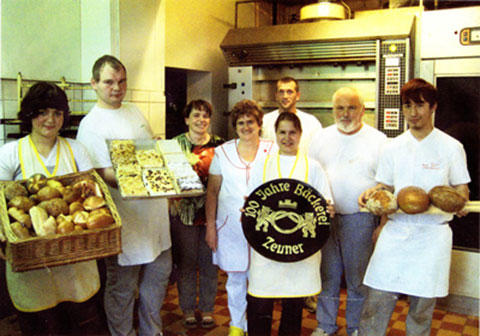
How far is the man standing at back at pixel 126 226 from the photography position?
2404mm

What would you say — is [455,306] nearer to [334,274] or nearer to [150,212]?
[334,274]

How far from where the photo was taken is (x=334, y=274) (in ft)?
8.96

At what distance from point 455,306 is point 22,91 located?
3277mm

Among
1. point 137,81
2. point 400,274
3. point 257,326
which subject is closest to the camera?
point 400,274

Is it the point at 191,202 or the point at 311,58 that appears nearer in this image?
the point at 191,202

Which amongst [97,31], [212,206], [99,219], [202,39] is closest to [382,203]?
[212,206]

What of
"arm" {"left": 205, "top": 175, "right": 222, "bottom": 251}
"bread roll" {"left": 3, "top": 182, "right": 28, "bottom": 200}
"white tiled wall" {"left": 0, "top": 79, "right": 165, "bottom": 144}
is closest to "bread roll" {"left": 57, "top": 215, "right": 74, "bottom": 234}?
"bread roll" {"left": 3, "top": 182, "right": 28, "bottom": 200}

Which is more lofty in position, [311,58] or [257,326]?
[311,58]

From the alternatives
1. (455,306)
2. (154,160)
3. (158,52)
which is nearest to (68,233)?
(154,160)

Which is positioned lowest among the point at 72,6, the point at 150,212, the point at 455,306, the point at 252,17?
the point at 455,306

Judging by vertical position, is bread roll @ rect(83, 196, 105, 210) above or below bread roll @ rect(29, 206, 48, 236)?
above

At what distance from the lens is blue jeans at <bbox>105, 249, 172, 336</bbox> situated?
252 centimetres

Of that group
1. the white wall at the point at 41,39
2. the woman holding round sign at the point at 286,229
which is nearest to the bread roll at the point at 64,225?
the woman holding round sign at the point at 286,229

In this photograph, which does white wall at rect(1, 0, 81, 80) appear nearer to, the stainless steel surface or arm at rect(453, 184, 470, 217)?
the stainless steel surface
